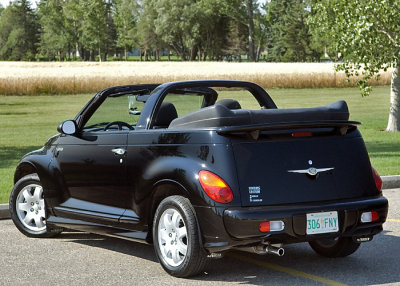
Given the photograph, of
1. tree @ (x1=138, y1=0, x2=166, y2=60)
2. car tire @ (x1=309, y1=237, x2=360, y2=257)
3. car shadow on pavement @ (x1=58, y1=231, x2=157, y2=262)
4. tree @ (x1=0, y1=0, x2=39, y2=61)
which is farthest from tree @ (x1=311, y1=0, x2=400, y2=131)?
tree @ (x1=0, y1=0, x2=39, y2=61)

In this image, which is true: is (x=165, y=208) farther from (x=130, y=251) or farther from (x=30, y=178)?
(x=30, y=178)

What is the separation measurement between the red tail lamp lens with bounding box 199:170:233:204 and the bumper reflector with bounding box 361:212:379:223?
3.87 ft

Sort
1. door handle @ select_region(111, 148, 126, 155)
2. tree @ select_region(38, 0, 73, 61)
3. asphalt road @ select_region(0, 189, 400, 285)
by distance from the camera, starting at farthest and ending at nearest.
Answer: tree @ select_region(38, 0, 73, 61), door handle @ select_region(111, 148, 126, 155), asphalt road @ select_region(0, 189, 400, 285)

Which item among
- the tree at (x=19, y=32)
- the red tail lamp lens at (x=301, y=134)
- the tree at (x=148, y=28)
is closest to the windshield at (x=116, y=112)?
the red tail lamp lens at (x=301, y=134)

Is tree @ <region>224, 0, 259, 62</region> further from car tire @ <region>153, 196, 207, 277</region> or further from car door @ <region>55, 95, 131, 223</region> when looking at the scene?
car tire @ <region>153, 196, 207, 277</region>

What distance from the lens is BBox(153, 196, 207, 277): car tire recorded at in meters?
6.06

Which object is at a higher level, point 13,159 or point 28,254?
point 28,254

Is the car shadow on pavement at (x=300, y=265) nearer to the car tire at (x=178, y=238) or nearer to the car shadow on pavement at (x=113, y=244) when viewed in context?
the car shadow on pavement at (x=113, y=244)

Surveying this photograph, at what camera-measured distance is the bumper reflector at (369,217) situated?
20.7 feet

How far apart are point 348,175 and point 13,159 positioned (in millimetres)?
12057

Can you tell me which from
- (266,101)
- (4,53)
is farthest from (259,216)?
(4,53)

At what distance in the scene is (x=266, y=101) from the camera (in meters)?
7.67

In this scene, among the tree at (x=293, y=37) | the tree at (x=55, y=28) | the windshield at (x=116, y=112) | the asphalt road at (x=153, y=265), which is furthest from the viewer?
the tree at (x=55, y=28)

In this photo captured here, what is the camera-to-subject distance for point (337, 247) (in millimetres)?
7020
